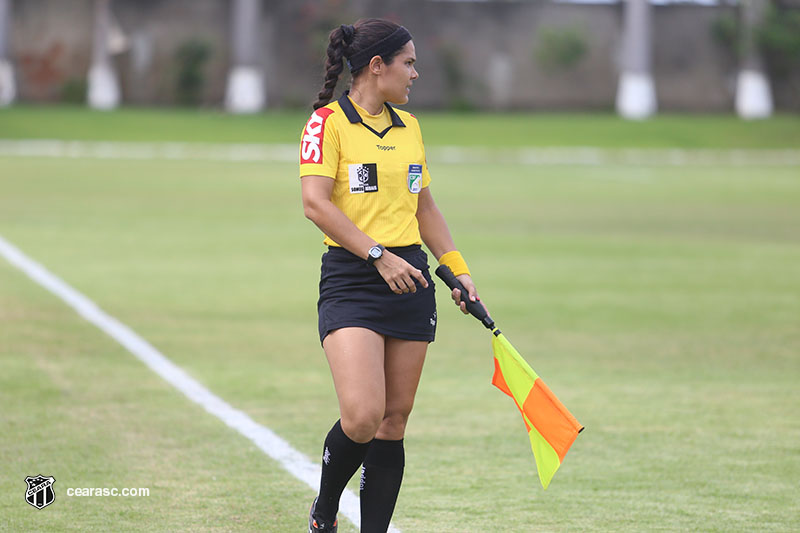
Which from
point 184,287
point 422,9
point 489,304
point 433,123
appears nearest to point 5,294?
point 184,287

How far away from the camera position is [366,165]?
5.21 meters

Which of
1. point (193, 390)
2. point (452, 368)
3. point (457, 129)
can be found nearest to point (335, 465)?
point (193, 390)

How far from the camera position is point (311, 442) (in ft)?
24.3

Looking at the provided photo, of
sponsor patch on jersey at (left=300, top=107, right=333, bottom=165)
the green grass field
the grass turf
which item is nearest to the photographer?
sponsor patch on jersey at (left=300, top=107, right=333, bottom=165)

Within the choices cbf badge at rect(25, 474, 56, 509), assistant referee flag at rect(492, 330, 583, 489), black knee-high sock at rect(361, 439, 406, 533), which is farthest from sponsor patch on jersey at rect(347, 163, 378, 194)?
cbf badge at rect(25, 474, 56, 509)

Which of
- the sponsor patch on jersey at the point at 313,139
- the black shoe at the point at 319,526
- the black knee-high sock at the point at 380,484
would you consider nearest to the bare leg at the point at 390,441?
the black knee-high sock at the point at 380,484

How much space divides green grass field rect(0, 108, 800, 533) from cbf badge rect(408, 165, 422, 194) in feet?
5.06

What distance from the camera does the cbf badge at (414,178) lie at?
530 cm

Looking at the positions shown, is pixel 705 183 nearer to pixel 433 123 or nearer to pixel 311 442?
pixel 433 123

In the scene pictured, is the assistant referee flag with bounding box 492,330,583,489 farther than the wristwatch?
Yes

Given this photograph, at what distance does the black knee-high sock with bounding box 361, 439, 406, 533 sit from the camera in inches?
209

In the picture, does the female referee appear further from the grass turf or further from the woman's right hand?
the grass turf

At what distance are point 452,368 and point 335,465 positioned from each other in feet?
15.2

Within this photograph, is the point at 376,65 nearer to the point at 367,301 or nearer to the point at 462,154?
the point at 367,301
